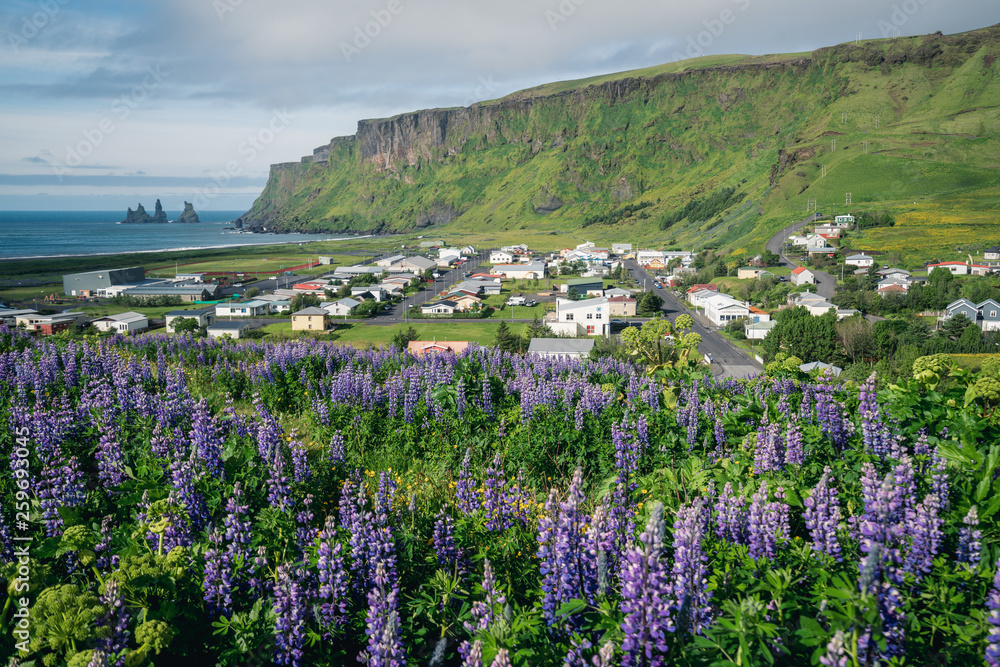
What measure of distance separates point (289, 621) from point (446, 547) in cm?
125

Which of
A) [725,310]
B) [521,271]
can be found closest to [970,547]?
[725,310]

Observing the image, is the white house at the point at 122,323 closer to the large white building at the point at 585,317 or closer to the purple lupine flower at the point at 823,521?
the large white building at the point at 585,317

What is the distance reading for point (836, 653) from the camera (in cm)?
256

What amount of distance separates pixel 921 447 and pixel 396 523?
14.8ft

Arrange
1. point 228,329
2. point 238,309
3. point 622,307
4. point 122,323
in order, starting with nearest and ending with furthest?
point 122,323 → point 228,329 → point 622,307 → point 238,309

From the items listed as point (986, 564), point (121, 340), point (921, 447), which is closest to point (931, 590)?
point (986, 564)

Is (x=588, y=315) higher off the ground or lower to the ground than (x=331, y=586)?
lower

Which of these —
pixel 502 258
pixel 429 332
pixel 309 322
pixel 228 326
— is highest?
pixel 502 258

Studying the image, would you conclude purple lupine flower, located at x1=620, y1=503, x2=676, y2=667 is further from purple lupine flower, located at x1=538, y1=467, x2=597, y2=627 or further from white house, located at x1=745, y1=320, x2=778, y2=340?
white house, located at x1=745, y1=320, x2=778, y2=340

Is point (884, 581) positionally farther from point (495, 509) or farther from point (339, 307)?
point (339, 307)

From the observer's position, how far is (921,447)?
4844 millimetres

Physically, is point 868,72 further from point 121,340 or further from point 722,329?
point 121,340

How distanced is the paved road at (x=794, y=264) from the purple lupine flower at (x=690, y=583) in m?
76.5

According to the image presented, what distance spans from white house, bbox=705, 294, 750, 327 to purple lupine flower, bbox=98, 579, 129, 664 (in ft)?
205
